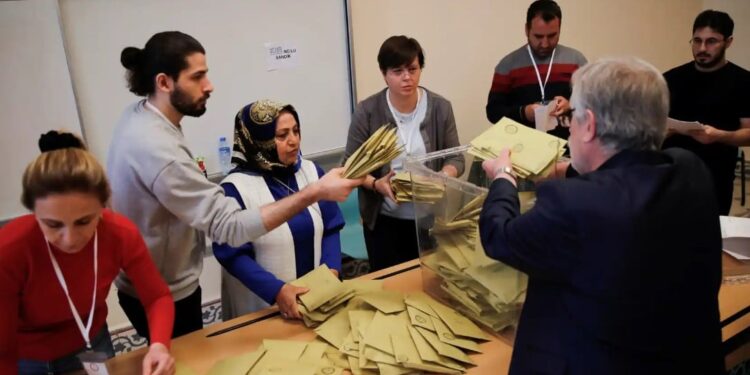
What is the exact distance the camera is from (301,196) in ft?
5.10

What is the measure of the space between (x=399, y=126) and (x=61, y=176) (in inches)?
60.1

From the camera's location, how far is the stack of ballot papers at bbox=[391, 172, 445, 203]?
158cm

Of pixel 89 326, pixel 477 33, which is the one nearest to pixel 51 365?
pixel 89 326

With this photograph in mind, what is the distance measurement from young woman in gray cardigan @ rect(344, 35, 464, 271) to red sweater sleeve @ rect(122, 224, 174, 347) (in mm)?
1142

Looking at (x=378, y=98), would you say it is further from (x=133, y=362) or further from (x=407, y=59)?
(x=133, y=362)

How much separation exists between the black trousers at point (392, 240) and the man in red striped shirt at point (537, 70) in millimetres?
861

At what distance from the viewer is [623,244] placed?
40.7 inches

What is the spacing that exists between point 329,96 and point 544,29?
1.27m

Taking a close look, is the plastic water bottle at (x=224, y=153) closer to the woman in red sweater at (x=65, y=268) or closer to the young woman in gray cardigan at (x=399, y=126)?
the young woman in gray cardigan at (x=399, y=126)

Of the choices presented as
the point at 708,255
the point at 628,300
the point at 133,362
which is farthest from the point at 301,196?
the point at 708,255

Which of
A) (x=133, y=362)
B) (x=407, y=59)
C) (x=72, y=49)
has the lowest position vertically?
(x=133, y=362)

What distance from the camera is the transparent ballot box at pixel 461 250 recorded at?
4.81 ft

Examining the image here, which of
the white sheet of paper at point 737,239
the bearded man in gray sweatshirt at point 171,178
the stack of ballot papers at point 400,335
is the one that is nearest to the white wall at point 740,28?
the white sheet of paper at point 737,239

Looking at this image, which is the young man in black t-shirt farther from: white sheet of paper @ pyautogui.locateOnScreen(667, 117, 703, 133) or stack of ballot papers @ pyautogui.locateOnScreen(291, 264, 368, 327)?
stack of ballot papers @ pyautogui.locateOnScreen(291, 264, 368, 327)
